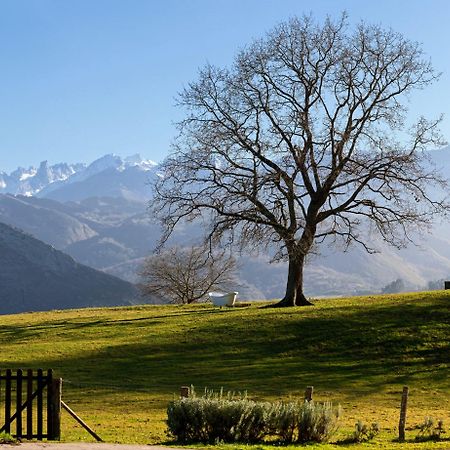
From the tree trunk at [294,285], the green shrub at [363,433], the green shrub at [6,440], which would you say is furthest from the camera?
the tree trunk at [294,285]

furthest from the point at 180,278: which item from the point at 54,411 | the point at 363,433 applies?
the point at 54,411

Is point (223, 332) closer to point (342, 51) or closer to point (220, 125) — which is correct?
point (220, 125)

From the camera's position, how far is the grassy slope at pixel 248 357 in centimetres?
2961

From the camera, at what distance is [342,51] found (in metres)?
56.7

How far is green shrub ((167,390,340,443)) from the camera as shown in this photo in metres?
20.5

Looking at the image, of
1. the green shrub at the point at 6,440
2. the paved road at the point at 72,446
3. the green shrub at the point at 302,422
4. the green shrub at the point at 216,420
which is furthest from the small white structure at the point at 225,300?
the green shrub at the point at 6,440

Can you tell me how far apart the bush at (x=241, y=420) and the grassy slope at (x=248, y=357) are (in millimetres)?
1670

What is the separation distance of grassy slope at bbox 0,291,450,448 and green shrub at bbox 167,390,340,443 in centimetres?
162

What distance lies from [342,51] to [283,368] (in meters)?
28.6

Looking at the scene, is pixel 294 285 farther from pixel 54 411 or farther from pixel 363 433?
pixel 54 411

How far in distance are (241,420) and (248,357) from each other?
19.5 meters

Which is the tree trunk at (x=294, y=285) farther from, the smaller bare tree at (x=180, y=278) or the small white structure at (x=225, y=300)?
the smaller bare tree at (x=180, y=278)

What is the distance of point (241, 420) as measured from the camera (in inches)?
812

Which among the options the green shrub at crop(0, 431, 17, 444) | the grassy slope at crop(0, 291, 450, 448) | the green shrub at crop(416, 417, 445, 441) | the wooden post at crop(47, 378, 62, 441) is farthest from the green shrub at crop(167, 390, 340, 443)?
the green shrub at crop(0, 431, 17, 444)
